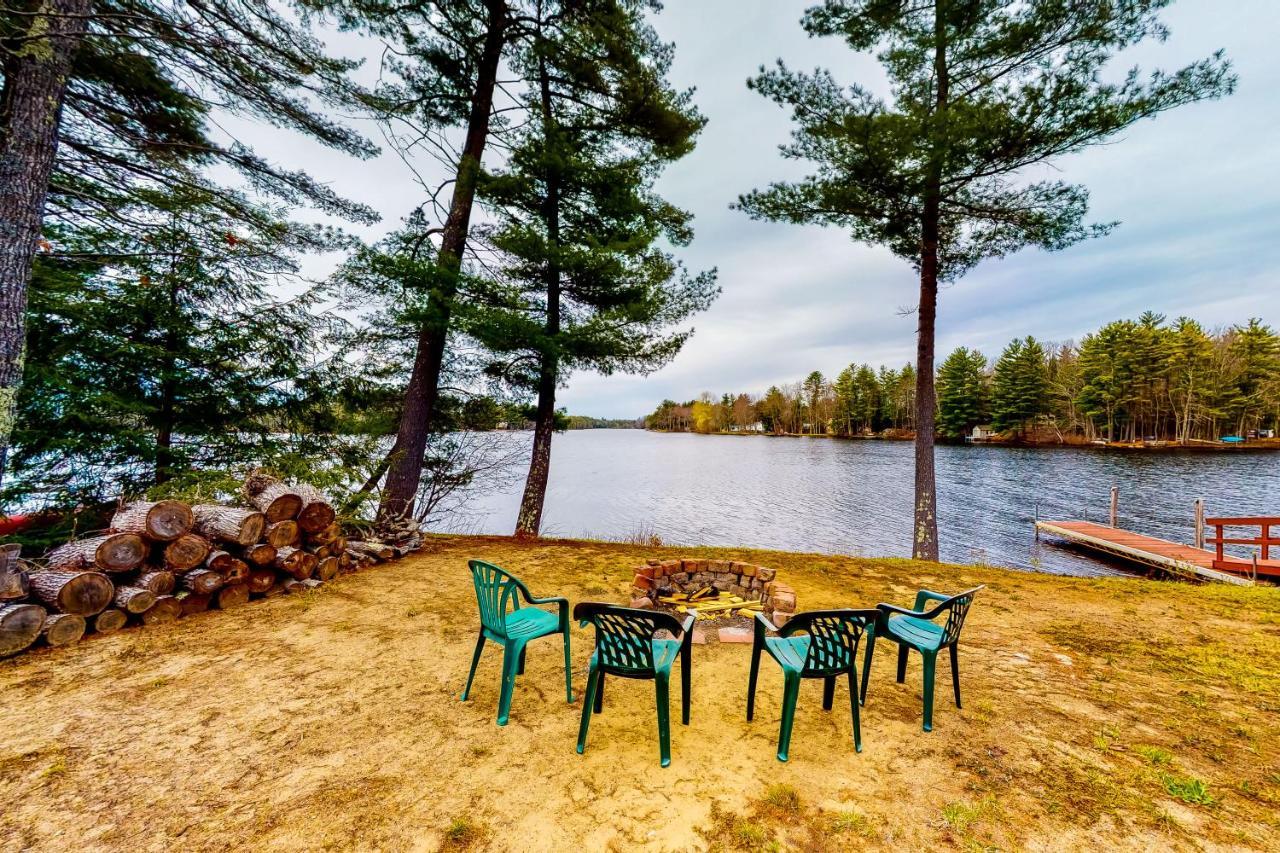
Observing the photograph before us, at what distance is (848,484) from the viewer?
62.4ft

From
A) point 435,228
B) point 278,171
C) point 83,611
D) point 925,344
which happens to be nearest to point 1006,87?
point 925,344

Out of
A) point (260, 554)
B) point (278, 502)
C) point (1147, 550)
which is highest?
point (278, 502)

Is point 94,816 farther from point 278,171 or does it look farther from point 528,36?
point 528,36

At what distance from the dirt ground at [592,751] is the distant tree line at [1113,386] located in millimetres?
40015

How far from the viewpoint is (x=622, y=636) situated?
6.42 feet

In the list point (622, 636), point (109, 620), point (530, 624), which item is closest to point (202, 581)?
point (109, 620)

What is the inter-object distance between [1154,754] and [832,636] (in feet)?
5.22

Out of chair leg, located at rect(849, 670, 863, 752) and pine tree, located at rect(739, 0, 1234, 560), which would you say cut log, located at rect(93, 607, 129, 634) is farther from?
pine tree, located at rect(739, 0, 1234, 560)

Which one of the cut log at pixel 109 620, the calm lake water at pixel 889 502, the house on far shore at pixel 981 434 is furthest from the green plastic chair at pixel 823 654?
the house on far shore at pixel 981 434

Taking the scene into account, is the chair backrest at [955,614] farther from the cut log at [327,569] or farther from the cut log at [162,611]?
the cut log at [162,611]

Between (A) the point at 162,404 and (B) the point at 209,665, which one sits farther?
(A) the point at 162,404

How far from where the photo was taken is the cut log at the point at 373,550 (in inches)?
187

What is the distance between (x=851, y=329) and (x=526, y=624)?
953 inches

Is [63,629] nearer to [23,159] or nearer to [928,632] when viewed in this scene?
[23,159]
